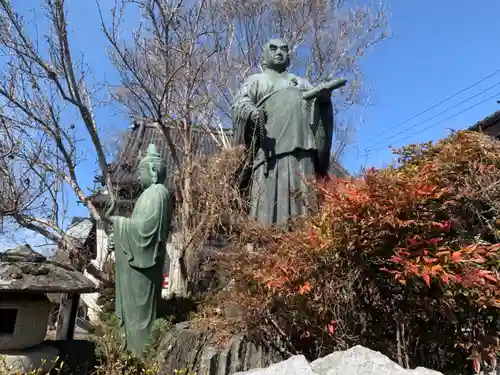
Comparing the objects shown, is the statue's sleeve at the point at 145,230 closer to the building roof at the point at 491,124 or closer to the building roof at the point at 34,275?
the building roof at the point at 34,275

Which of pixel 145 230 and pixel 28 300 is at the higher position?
pixel 145 230

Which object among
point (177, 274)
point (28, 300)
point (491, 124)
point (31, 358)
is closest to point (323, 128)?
point (28, 300)

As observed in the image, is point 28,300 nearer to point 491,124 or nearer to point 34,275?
point 34,275

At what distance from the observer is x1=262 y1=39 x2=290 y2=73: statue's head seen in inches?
212

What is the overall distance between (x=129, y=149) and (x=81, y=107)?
902cm

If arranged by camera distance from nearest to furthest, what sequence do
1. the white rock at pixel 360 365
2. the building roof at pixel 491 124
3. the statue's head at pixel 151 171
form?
the white rock at pixel 360 365 < the statue's head at pixel 151 171 < the building roof at pixel 491 124

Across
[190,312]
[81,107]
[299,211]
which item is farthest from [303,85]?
[81,107]

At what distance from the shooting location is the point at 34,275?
4.01 meters

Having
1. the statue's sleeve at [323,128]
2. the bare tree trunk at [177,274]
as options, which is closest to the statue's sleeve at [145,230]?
the statue's sleeve at [323,128]

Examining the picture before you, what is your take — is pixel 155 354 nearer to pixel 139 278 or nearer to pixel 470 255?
pixel 139 278

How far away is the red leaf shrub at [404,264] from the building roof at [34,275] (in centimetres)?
183

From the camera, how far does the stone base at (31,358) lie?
3.81 meters

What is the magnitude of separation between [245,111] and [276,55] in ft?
3.54

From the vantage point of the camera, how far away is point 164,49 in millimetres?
7785
